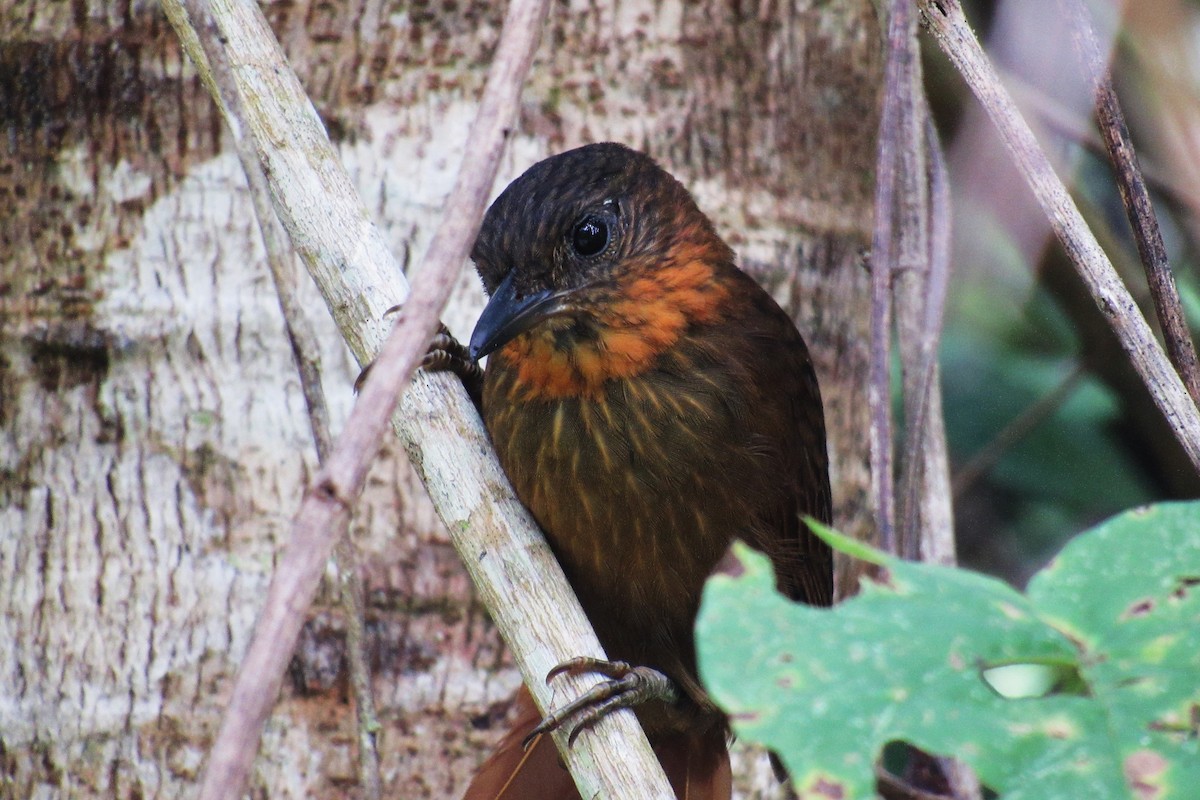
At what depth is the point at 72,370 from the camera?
2.29m

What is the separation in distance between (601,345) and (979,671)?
1279mm

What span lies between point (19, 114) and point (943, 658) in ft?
6.49

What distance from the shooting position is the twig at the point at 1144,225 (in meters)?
1.74

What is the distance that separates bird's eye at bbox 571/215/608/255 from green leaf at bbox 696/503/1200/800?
1.26 m

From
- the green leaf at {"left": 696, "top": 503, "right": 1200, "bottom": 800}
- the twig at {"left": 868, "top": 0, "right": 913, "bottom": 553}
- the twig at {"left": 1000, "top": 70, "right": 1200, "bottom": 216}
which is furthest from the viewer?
the twig at {"left": 1000, "top": 70, "right": 1200, "bottom": 216}

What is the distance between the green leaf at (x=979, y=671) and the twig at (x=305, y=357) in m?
0.95

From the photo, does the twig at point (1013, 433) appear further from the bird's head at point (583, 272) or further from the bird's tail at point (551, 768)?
the bird's head at point (583, 272)

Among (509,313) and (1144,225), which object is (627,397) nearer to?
(509,313)

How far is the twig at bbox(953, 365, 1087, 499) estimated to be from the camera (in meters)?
3.48

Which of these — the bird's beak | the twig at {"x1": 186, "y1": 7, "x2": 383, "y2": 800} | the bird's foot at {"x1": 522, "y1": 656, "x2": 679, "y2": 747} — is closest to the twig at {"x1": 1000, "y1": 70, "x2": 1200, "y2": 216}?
the bird's beak

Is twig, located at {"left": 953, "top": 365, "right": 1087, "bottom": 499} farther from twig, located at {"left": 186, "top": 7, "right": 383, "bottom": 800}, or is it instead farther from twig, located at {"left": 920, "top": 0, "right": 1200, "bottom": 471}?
twig, located at {"left": 186, "top": 7, "right": 383, "bottom": 800}

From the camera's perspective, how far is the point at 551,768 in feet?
8.19

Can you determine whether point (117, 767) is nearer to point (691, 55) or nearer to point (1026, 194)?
point (691, 55)

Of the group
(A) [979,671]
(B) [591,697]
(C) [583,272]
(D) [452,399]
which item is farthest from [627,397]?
(A) [979,671]
